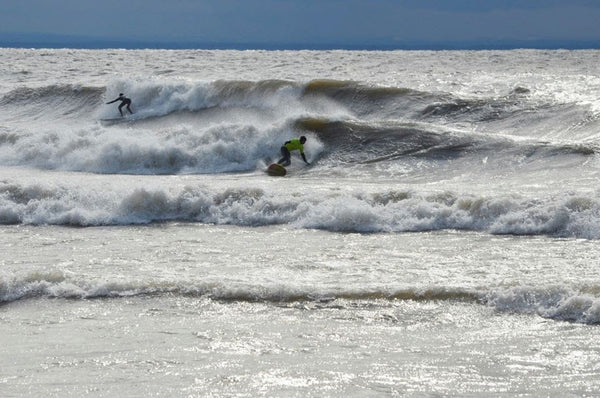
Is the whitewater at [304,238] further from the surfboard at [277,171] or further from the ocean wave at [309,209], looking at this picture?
the surfboard at [277,171]

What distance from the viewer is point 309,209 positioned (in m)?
14.9

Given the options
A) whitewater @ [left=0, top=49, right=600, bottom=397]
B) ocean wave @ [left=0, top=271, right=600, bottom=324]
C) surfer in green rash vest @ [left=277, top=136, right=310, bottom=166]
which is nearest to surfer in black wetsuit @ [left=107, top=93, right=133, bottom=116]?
whitewater @ [left=0, top=49, right=600, bottom=397]

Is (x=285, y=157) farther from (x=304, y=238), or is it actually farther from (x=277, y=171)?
(x=304, y=238)

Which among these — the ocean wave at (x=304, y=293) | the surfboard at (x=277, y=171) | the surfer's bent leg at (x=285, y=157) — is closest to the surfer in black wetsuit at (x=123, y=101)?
the surfer's bent leg at (x=285, y=157)

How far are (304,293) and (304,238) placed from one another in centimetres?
348

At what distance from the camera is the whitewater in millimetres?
7832

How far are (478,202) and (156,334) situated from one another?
7.45m

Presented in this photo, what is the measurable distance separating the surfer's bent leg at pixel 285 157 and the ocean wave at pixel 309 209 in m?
4.37

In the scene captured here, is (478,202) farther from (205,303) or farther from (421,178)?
(205,303)

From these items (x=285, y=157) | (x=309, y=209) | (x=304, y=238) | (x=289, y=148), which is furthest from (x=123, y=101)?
(x=304, y=238)

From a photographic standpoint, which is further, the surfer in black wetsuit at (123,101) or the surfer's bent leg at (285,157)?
the surfer in black wetsuit at (123,101)

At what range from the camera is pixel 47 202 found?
51.5 feet

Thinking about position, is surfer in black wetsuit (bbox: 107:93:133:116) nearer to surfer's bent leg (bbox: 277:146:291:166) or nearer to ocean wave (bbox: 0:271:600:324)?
surfer's bent leg (bbox: 277:146:291:166)

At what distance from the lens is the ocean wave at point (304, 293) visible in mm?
9328
